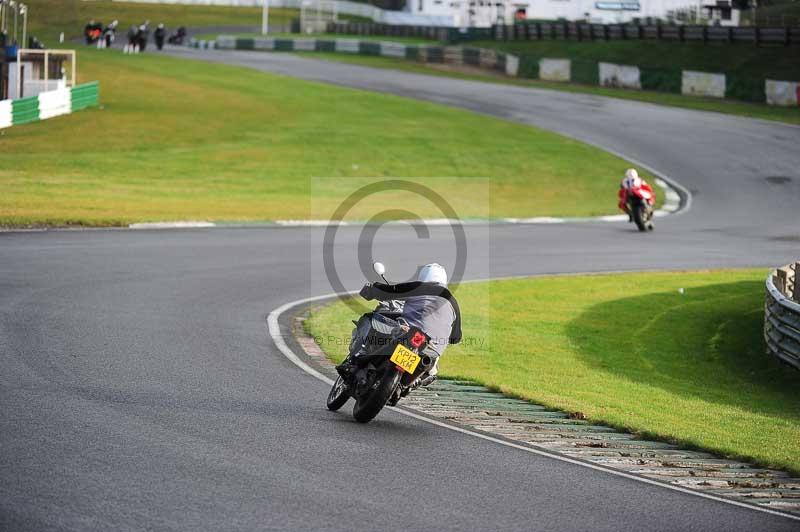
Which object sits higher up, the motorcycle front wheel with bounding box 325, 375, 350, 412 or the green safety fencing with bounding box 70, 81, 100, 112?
the green safety fencing with bounding box 70, 81, 100, 112

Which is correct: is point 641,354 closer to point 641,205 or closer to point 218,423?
Result: point 218,423

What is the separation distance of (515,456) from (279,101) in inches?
1659

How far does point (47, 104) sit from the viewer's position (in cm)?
4209

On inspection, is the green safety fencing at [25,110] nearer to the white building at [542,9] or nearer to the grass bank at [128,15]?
the grass bank at [128,15]

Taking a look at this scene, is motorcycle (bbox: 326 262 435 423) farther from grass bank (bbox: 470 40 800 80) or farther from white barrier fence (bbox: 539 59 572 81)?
white barrier fence (bbox: 539 59 572 81)

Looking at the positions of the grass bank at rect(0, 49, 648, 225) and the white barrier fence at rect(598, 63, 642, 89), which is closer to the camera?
the grass bank at rect(0, 49, 648, 225)

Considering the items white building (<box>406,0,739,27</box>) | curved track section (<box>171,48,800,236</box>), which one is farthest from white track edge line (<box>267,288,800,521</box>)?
white building (<box>406,0,739,27</box>)

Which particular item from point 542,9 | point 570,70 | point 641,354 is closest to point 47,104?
point 641,354

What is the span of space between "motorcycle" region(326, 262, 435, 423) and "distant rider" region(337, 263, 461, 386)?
0.06 meters

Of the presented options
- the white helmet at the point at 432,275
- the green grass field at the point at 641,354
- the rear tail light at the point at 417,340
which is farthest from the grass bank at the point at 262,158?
the rear tail light at the point at 417,340

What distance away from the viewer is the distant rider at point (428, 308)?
1055cm

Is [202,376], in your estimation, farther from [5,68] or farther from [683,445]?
[5,68]

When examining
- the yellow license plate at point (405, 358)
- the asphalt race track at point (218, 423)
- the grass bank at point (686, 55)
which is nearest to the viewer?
the asphalt race track at point (218, 423)

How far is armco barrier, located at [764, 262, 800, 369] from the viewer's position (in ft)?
50.8
